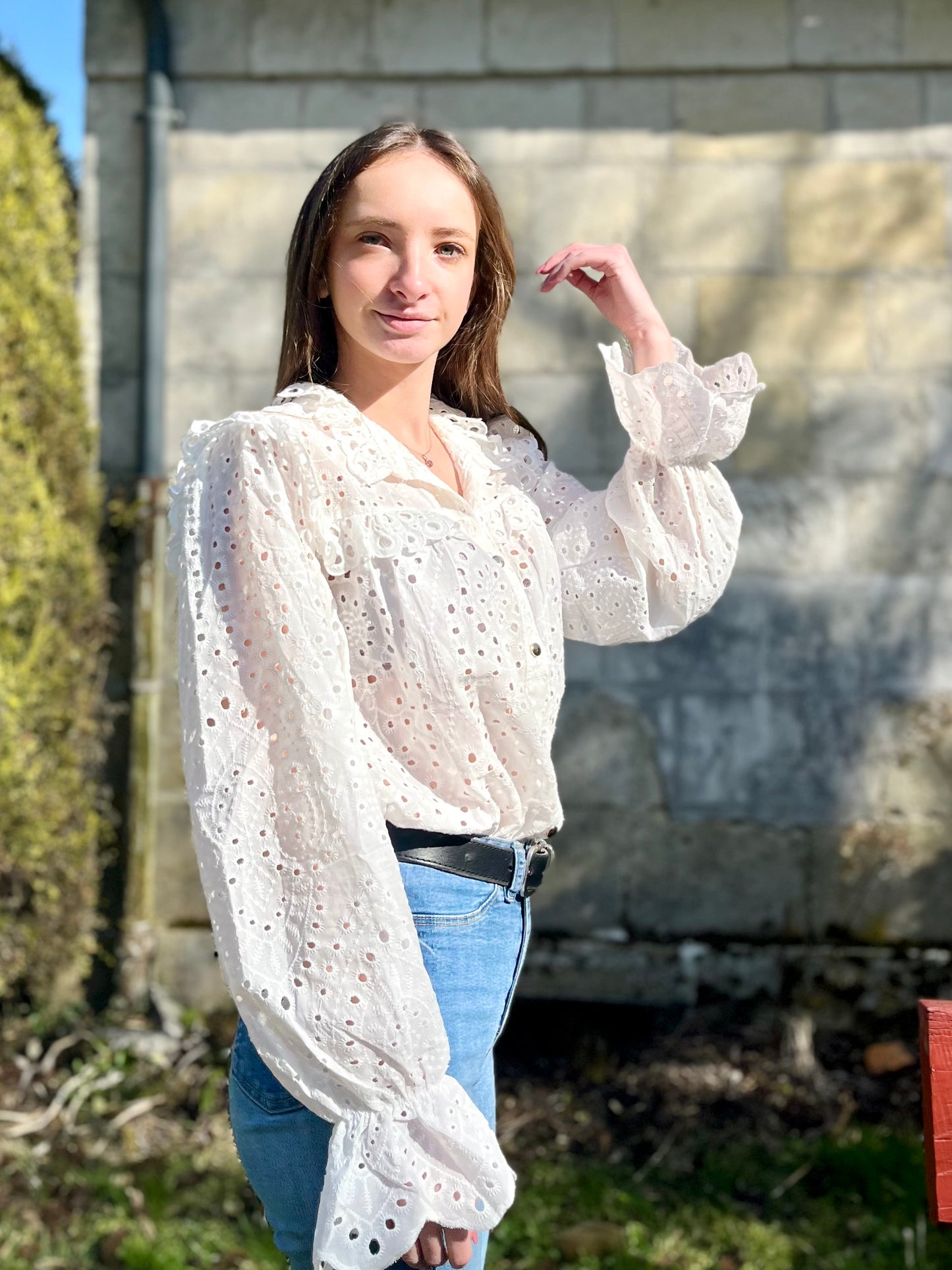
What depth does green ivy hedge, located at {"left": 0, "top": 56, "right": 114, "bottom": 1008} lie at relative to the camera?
145 inches

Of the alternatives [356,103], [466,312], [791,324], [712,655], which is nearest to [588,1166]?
[712,655]

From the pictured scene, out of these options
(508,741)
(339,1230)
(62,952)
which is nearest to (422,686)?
(508,741)

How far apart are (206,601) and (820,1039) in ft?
10.3

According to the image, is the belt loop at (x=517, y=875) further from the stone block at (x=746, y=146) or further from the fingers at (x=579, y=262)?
the stone block at (x=746, y=146)

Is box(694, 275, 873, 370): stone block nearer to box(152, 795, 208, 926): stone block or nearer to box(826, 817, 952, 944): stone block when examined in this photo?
box(826, 817, 952, 944): stone block

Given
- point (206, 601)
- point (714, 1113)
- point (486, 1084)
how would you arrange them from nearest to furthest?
point (206, 601)
point (486, 1084)
point (714, 1113)

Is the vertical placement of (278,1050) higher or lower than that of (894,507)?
lower

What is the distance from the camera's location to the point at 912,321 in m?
3.96

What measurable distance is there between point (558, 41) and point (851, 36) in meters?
0.89

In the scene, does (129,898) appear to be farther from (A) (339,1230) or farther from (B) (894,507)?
(A) (339,1230)

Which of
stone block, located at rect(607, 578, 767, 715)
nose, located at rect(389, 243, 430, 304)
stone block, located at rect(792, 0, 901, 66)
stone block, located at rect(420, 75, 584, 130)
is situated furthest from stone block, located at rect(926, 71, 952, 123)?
nose, located at rect(389, 243, 430, 304)

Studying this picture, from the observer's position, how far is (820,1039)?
12.8 feet

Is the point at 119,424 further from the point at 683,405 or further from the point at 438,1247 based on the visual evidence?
the point at 438,1247

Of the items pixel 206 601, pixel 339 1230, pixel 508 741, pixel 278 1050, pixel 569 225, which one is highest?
pixel 569 225
